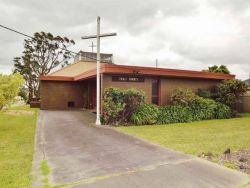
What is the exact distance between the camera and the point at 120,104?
12.2 m

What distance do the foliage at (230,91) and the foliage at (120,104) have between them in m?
7.03

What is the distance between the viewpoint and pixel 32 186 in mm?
4328

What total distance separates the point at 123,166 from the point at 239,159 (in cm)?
318

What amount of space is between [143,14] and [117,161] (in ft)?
32.8

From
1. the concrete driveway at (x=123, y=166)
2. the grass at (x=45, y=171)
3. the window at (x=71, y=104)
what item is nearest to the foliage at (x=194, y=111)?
the concrete driveway at (x=123, y=166)

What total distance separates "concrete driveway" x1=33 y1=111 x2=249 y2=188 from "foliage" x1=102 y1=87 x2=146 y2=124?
12.5 feet

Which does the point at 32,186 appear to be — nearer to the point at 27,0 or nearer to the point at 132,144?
the point at 132,144

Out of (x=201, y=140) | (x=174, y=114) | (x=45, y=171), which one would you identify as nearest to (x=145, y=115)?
(x=174, y=114)

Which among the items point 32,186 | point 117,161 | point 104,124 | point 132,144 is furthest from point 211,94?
point 32,186

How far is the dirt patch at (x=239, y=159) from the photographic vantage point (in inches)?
220

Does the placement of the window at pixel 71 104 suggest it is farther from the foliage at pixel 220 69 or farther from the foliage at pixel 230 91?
the foliage at pixel 220 69

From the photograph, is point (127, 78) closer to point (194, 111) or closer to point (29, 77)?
point (194, 111)

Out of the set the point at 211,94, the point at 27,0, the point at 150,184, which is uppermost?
the point at 27,0

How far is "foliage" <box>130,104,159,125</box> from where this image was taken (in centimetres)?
1248
